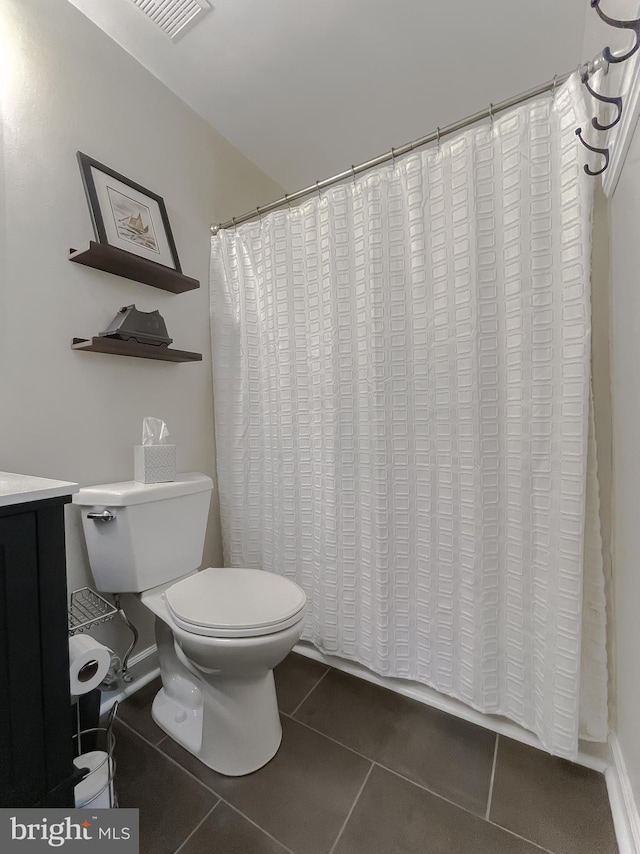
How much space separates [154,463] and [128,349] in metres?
0.40

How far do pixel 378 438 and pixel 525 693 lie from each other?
2.88 feet

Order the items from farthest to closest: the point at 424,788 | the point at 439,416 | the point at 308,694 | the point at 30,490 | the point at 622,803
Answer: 1. the point at 308,694
2. the point at 439,416
3. the point at 424,788
4. the point at 622,803
5. the point at 30,490

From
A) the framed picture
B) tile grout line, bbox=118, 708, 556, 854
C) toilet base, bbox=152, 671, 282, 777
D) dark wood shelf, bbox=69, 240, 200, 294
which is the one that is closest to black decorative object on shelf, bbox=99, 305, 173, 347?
dark wood shelf, bbox=69, 240, 200, 294

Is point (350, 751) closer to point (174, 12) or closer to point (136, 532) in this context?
point (136, 532)

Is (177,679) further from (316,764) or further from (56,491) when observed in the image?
(56,491)

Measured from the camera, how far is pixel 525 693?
114 cm

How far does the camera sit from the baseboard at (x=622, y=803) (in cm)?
83

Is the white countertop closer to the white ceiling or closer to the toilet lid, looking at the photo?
the toilet lid

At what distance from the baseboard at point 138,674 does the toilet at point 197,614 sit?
0.16 m

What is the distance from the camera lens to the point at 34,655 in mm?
715

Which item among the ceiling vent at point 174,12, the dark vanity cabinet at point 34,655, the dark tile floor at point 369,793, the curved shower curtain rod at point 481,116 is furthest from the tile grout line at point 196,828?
the ceiling vent at point 174,12

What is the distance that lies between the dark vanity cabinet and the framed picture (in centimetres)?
102

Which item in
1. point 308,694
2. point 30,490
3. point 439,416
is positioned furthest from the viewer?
point 308,694

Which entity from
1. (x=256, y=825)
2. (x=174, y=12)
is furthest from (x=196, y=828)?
(x=174, y=12)
